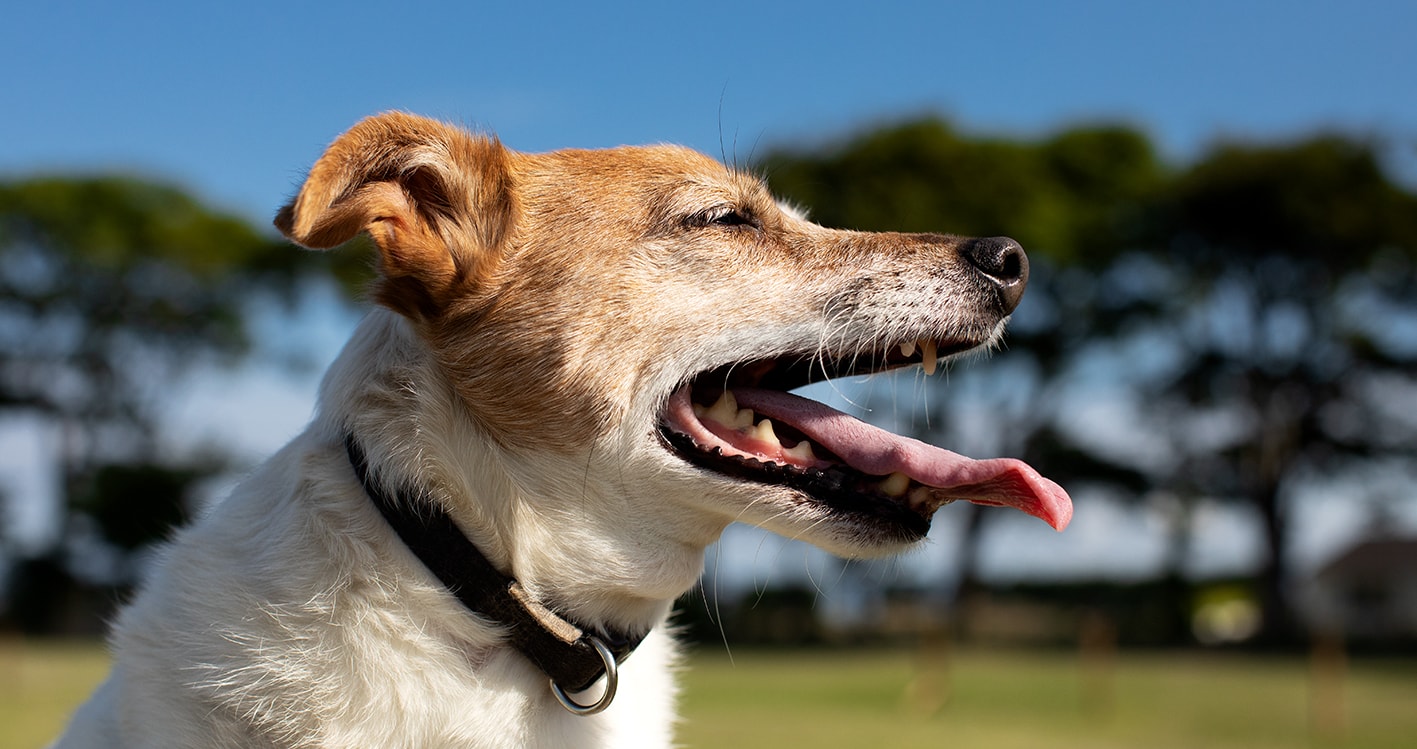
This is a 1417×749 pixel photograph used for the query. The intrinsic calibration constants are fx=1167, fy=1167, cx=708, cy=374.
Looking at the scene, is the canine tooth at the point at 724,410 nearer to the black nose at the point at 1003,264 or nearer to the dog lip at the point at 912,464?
the dog lip at the point at 912,464

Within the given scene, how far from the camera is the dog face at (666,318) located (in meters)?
3.00

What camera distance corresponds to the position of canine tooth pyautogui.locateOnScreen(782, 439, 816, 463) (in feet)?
10.4

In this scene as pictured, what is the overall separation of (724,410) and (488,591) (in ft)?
2.74

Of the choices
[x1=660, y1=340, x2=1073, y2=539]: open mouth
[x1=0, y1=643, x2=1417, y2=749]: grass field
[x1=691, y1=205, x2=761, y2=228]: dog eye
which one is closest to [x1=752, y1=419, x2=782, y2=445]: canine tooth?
[x1=660, y1=340, x2=1073, y2=539]: open mouth

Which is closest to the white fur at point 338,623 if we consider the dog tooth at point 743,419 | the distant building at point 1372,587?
the dog tooth at point 743,419

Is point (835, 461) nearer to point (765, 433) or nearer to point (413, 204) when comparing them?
point (765, 433)

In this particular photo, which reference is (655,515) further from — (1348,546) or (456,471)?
(1348,546)

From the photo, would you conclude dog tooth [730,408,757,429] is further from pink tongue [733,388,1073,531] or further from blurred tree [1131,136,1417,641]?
blurred tree [1131,136,1417,641]

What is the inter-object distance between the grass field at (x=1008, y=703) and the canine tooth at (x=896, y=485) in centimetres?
762

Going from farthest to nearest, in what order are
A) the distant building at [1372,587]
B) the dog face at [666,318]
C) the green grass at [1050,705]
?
the distant building at [1372,587], the green grass at [1050,705], the dog face at [666,318]

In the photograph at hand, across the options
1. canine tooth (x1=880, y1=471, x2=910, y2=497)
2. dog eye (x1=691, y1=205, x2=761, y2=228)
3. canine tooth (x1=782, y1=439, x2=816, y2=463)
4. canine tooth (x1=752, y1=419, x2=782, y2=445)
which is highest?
dog eye (x1=691, y1=205, x2=761, y2=228)

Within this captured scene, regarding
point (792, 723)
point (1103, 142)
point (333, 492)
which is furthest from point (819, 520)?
point (1103, 142)

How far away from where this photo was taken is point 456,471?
2.88 m

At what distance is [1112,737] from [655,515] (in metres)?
14.1
